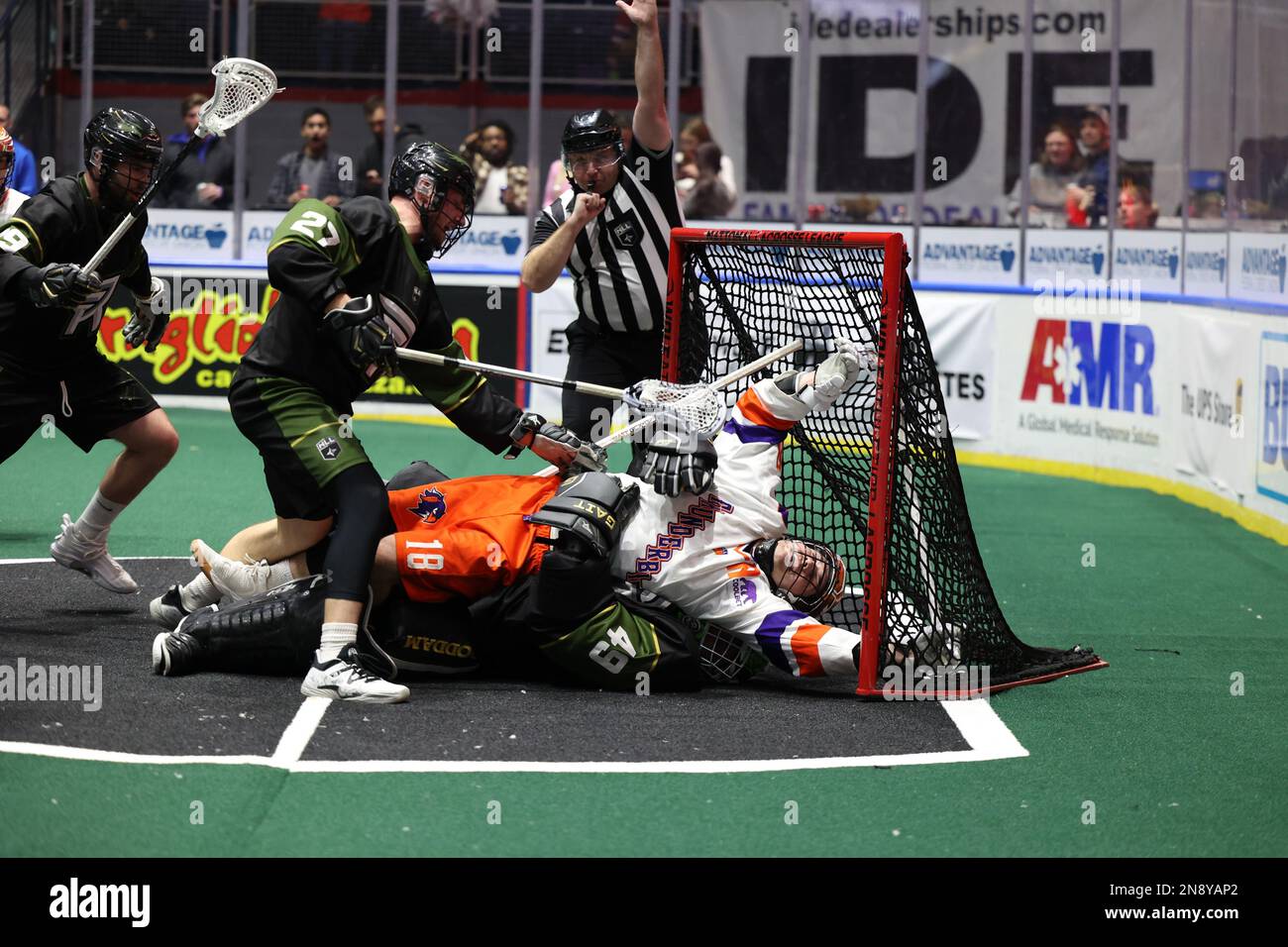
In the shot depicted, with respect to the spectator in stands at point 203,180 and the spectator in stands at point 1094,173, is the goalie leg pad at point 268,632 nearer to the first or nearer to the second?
the spectator in stands at point 203,180

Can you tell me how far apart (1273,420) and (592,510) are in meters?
4.69

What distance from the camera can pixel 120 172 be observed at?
562 cm

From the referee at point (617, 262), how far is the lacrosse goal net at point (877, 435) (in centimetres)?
26

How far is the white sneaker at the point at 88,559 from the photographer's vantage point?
19.9 ft

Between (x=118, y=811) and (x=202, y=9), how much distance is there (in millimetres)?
10877

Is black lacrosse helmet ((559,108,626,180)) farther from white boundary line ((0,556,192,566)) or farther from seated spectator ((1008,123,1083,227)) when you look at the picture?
seated spectator ((1008,123,1083,227))

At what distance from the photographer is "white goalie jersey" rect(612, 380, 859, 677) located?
485 centimetres

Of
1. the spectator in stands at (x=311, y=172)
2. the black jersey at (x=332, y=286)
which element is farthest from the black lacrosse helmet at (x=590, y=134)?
the spectator in stands at (x=311, y=172)

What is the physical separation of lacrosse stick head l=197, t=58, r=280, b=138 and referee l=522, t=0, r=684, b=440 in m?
1.04

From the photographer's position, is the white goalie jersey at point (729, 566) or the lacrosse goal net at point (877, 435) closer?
the white goalie jersey at point (729, 566)

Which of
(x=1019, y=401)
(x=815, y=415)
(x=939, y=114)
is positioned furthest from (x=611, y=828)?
(x=939, y=114)

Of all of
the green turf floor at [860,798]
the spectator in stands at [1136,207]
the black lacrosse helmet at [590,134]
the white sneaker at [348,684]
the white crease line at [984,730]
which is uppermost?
the spectator in stands at [1136,207]

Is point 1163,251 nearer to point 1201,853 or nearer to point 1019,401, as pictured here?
point 1019,401

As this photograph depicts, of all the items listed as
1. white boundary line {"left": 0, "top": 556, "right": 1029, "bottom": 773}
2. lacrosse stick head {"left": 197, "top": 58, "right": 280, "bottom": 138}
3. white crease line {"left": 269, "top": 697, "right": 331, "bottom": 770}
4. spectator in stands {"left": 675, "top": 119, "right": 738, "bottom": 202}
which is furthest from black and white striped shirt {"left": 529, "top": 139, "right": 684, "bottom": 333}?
spectator in stands {"left": 675, "top": 119, "right": 738, "bottom": 202}
